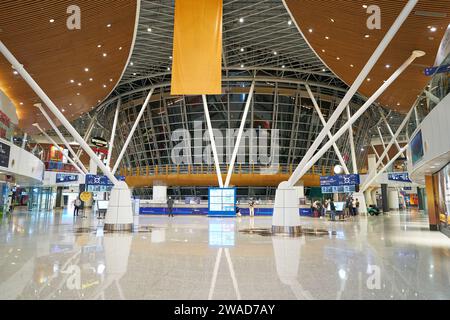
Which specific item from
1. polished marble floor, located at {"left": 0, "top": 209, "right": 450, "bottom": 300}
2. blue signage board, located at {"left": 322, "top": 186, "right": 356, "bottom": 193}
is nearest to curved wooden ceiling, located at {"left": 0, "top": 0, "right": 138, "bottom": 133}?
polished marble floor, located at {"left": 0, "top": 209, "right": 450, "bottom": 300}

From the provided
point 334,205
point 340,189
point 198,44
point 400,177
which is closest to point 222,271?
point 198,44

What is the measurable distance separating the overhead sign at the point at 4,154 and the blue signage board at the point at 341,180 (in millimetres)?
25264

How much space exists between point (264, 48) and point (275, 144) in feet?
55.3

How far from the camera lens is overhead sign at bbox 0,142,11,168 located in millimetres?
20828

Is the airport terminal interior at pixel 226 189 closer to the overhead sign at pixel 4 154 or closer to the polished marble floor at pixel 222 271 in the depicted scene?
the polished marble floor at pixel 222 271

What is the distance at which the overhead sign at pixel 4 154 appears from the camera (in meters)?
20.8

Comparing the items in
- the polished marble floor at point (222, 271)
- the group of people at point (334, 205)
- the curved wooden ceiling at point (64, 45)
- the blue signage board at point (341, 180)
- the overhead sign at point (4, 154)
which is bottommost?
the polished marble floor at point (222, 271)

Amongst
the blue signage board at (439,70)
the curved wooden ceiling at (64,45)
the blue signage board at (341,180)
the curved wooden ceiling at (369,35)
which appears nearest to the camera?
the curved wooden ceiling at (369,35)

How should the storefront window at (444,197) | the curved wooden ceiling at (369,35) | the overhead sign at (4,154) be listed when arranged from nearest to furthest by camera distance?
the curved wooden ceiling at (369,35) → the storefront window at (444,197) → the overhead sign at (4,154)

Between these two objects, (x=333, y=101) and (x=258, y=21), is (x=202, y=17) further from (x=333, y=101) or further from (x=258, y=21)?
(x=333, y=101)

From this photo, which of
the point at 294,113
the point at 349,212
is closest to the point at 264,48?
the point at 294,113

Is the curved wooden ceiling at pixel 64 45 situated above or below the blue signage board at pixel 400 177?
above

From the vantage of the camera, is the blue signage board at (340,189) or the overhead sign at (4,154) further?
the blue signage board at (340,189)

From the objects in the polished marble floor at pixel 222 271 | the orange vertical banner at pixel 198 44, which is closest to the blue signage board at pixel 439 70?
the polished marble floor at pixel 222 271
